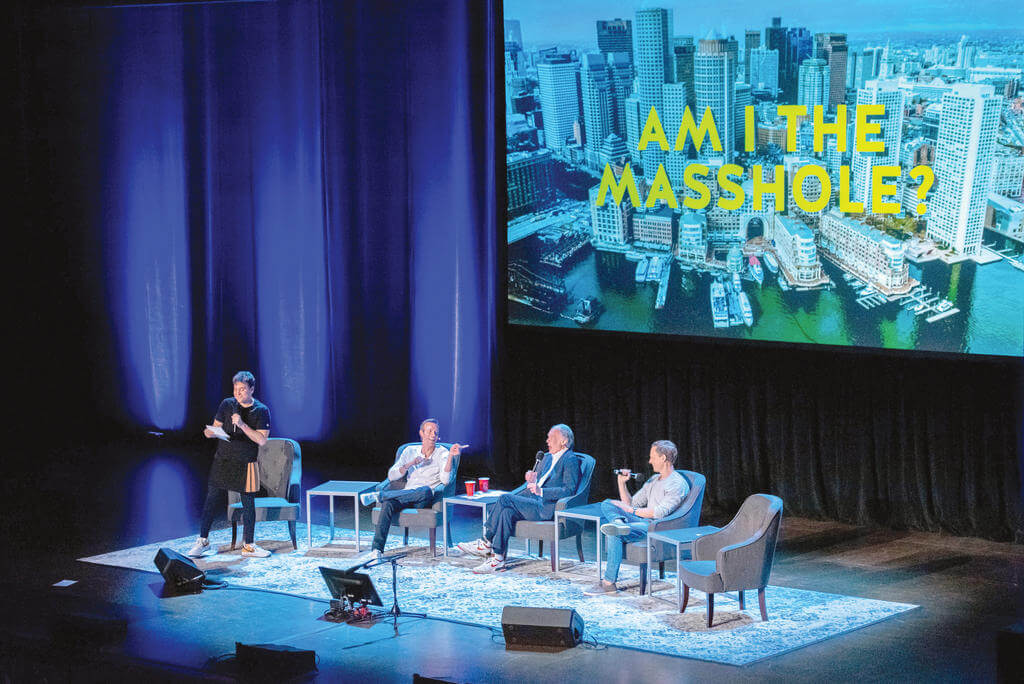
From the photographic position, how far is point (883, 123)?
31.0 ft

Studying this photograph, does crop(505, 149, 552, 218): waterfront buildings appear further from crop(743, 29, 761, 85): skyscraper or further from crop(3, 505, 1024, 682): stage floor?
crop(3, 505, 1024, 682): stage floor

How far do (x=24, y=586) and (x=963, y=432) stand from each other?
6.38 metres

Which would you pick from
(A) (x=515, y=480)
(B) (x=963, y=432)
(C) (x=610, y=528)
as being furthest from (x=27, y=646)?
(B) (x=963, y=432)

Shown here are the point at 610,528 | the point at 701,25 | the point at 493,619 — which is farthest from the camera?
the point at 701,25

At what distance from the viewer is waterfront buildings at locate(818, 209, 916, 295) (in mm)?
9484

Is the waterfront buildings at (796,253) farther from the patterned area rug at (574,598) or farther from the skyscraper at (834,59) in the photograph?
the patterned area rug at (574,598)

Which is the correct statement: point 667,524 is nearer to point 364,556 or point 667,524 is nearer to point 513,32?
point 364,556

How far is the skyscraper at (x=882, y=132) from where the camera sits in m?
9.39

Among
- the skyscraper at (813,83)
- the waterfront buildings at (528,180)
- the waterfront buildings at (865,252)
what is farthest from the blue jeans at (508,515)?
the skyscraper at (813,83)

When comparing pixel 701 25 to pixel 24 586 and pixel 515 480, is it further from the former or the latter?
pixel 24 586

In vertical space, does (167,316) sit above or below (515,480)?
above

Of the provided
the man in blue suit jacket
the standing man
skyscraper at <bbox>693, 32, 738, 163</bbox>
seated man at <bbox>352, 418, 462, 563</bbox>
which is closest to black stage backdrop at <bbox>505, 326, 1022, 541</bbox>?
skyscraper at <bbox>693, 32, 738, 163</bbox>

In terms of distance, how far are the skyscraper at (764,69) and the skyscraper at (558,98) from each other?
5.05 ft

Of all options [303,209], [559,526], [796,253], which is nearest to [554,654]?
[559,526]
